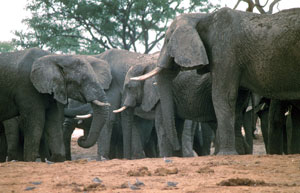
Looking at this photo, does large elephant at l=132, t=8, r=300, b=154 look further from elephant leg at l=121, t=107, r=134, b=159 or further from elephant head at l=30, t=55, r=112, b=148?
elephant leg at l=121, t=107, r=134, b=159

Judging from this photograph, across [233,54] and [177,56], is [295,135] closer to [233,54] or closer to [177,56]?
[233,54]

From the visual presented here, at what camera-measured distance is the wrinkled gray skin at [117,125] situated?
11.1 metres

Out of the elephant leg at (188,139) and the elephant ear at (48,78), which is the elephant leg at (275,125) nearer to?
the elephant leg at (188,139)

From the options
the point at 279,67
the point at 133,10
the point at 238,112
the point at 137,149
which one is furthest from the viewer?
the point at 133,10

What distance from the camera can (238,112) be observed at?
8.63 metres

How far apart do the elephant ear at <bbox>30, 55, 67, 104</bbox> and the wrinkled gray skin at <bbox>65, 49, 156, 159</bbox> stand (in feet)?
6.07

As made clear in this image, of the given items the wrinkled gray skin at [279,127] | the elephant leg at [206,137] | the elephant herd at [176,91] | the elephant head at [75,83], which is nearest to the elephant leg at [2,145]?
the elephant herd at [176,91]

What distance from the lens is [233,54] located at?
758 centimetres

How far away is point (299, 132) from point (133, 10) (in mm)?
15192

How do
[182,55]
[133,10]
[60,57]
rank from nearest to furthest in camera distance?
[182,55]
[60,57]
[133,10]

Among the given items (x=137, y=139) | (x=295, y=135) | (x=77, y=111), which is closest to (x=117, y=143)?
(x=77, y=111)

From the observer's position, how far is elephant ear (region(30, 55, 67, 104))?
924cm

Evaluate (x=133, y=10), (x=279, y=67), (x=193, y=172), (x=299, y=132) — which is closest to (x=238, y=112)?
(x=299, y=132)

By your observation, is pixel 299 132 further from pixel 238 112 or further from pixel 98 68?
pixel 98 68
